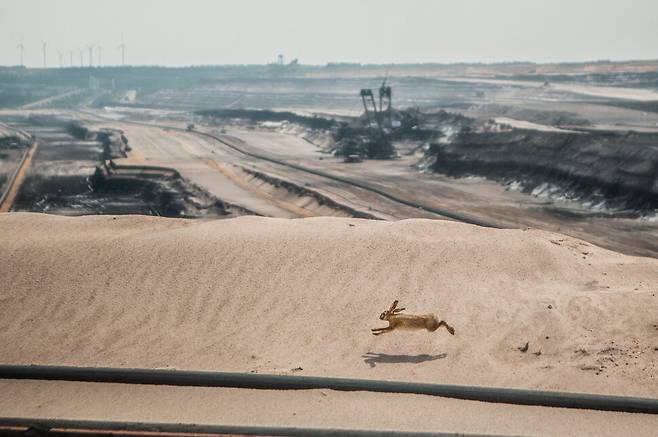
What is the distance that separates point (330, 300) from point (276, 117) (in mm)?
109614

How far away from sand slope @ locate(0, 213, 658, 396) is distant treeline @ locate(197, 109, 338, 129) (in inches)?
3222

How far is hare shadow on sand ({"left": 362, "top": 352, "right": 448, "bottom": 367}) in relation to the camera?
12.9 meters

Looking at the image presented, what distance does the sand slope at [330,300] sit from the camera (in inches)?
505

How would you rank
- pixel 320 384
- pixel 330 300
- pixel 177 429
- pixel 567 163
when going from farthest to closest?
pixel 567 163, pixel 330 300, pixel 320 384, pixel 177 429

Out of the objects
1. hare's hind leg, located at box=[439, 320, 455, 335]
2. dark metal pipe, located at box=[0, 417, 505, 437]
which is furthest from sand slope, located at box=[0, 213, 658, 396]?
dark metal pipe, located at box=[0, 417, 505, 437]

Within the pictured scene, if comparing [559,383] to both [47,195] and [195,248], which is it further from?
[47,195]

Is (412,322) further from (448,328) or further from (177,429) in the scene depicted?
(177,429)

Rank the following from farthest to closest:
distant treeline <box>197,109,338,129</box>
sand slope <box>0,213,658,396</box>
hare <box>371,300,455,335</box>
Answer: distant treeline <box>197,109,338,129</box>
hare <box>371,300,455,335</box>
sand slope <box>0,213,658,396</box>

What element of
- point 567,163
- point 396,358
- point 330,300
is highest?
point 567,163

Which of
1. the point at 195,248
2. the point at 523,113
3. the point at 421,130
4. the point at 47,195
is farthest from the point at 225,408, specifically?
the point at 523,113

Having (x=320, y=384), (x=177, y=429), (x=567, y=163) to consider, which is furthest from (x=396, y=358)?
(x=567, y=163)

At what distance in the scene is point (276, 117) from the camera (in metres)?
123

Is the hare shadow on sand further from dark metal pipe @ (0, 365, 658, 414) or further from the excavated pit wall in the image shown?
the excavated pit wall

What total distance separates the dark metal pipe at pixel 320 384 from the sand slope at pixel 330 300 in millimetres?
735
